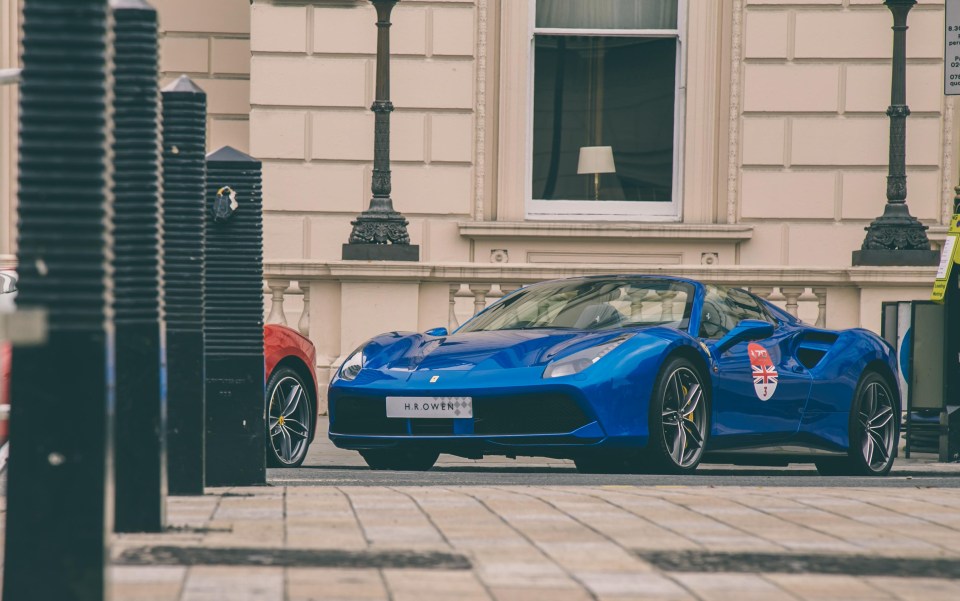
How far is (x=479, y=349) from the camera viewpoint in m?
8.93

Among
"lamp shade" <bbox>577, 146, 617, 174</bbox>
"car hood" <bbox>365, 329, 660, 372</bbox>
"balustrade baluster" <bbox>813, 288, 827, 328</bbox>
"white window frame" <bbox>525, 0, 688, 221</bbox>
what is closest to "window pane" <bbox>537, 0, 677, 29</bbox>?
"white window frame" <bbox>525, 0, 688, 221</bbox>

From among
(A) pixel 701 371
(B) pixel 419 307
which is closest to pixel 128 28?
(A) pixel 701 371

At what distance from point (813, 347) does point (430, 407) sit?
2519mm

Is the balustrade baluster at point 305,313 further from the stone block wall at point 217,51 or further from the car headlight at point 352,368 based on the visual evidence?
the car headlight at point 352,368

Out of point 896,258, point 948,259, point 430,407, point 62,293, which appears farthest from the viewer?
point 896,258

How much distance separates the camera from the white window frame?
1662cm

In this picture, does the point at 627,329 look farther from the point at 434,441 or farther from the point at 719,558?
the point at 719,558

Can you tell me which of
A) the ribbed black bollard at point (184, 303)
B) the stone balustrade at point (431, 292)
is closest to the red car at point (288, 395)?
the ribbed black bollard at point (184, 303)

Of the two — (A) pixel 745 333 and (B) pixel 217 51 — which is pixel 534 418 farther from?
(B) pixel 217 51

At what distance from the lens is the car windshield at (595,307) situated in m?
9.30

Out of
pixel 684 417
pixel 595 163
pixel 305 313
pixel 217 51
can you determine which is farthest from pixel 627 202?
pixel 684 417

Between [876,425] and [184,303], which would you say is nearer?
[184,303]

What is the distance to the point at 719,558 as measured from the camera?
4.86 m

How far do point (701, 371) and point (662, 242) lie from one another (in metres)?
7.36
